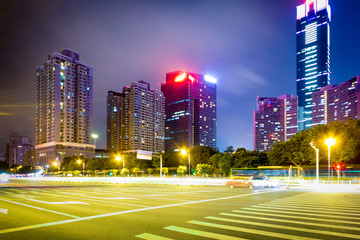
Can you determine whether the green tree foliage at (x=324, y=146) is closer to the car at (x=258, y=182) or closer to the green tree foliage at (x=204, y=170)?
the green tree foliage at (x=204, y=170)

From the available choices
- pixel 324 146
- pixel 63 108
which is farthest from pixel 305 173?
pixel 63 108

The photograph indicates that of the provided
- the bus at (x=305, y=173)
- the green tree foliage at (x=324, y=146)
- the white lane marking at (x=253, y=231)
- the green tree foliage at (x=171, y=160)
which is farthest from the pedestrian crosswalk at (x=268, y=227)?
the green tree foliage at (x=171, y=160)

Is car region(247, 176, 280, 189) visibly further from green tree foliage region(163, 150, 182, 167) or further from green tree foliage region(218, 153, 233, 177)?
green tree foliage region(163, 150, 182, 167)

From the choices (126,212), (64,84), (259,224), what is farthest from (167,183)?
(64,84)

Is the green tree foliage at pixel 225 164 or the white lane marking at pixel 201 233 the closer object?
the white lane marking at pixel 201 233

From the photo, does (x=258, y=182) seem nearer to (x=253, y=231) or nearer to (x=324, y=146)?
(x=253, y=231)

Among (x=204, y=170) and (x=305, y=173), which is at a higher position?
(x=305, y=173)

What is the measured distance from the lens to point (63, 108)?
172125mm

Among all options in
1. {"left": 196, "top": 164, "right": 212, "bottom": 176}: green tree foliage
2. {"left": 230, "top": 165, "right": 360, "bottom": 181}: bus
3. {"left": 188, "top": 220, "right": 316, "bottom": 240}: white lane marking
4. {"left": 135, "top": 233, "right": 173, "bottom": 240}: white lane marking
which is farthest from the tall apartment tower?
{"left": 135, "top": 233, "right": 173, "bottom": 240}: white lane marking

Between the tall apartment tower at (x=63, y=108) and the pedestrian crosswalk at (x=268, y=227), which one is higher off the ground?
the tall apartment tower at (x=63, y=108)

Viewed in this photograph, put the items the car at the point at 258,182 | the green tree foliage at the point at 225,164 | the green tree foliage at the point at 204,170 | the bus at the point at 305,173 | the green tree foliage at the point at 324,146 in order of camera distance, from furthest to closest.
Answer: the green tree foliage at the point at 204,170, the green tree foliage at the point at 225,164, the green tree foliage at the point at 324,146, the bus at the point at 305,173, the car at the point at 258,182

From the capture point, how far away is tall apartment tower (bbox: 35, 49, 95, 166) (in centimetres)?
16912

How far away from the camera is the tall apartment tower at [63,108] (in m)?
169

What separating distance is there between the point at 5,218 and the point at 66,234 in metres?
4.69
